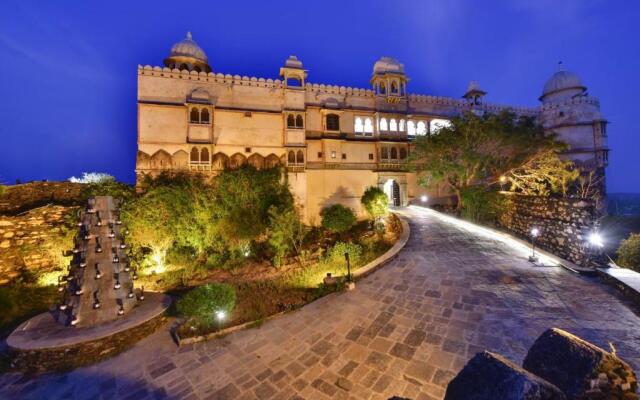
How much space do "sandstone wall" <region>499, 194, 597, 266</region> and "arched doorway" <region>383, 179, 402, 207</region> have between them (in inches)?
437

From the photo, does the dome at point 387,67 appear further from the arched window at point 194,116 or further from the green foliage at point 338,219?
the arched window at point 194,116

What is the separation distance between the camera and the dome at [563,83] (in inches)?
920

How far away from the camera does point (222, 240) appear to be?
1355cm

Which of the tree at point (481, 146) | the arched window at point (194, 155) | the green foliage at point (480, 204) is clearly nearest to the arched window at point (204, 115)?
the arched window at point (194, 155)

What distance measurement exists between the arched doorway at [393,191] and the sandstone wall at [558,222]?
11.1 metres

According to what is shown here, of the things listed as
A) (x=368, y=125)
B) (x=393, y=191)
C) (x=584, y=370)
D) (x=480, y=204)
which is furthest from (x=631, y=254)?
(x=368, y=125)

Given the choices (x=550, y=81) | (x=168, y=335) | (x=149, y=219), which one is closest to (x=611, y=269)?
(x=168, y=335)

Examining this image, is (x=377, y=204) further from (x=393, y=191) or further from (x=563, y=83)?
(x=563, y=83)

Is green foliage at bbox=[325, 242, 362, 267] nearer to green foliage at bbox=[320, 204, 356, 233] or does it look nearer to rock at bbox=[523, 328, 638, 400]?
green foliage at bbox=[320, 204, 356, 233]

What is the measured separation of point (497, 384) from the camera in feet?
5.63

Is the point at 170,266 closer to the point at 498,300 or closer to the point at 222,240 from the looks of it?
the point at 222,240

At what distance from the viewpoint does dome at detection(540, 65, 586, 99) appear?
23.4m

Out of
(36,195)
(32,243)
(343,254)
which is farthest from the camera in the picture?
(36,195)

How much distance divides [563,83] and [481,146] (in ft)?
56.6
